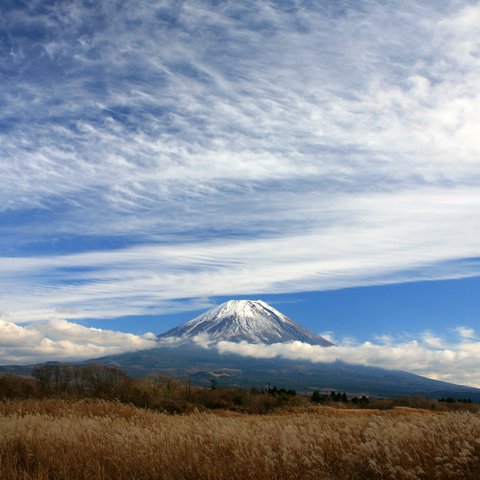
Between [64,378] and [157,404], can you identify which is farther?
[64,378]

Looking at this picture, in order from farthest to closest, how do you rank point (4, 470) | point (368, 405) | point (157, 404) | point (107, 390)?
point (368, 405)
point (107, 390)
point (157, 404)
point (4, 470)

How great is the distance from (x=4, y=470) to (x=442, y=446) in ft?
21.9

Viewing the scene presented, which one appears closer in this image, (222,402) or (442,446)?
(442,446)

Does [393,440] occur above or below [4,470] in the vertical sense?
above

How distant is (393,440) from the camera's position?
8117 millimetres

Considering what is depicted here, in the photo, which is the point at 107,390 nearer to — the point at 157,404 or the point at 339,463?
the point at 157,404

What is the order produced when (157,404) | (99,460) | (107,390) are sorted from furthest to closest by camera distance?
(107,390) < (157,404) < (99,460)

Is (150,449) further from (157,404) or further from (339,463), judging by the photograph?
(157,404)

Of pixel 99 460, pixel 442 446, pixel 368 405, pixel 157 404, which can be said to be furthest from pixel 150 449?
pixel 368 405

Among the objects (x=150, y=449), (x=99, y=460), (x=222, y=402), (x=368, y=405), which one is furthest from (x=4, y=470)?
(x=368, y=405)

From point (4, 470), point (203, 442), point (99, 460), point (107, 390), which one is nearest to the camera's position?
point (4, 470)

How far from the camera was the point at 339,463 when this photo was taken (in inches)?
305

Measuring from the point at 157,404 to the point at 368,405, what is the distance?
3151 cm

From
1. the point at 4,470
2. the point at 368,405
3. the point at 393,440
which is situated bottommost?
the point at 368,405
